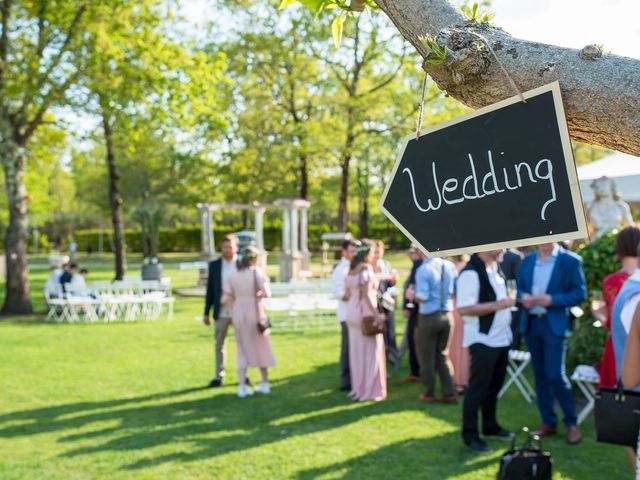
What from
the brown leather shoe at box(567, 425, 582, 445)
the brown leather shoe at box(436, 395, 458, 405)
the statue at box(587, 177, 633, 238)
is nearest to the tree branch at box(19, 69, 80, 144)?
the statue at box(587, 177, 633, 238)

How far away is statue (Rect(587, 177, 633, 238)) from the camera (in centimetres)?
1028

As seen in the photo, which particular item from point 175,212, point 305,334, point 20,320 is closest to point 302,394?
point 305,334

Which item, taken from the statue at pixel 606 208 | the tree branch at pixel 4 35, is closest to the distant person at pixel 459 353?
the statue at pixel 606 208

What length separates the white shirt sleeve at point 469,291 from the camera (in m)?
6.14

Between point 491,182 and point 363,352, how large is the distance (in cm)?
689

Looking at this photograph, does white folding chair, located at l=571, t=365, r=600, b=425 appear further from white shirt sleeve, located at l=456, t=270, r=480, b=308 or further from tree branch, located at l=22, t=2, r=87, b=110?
tree branch, located at l=22, t=2, r=87, b=110

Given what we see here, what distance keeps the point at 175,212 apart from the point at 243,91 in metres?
14.0

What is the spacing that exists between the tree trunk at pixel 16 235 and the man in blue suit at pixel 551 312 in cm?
1503

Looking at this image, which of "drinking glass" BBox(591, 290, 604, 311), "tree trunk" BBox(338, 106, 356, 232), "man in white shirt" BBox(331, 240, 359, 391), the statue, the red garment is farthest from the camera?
"tree trunk" BBox(338, 106, 356, 232)

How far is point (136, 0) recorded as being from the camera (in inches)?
690

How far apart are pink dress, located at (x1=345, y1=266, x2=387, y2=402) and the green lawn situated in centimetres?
23

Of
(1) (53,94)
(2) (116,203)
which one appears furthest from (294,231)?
(1) (53,94)

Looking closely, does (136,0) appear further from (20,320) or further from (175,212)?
(175,212)

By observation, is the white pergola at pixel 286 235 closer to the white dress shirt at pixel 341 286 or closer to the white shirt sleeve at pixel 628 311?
the white dress shirt at pixel 341 286
